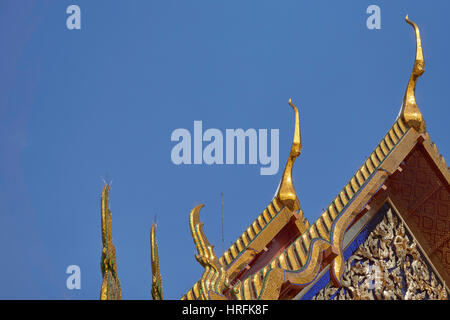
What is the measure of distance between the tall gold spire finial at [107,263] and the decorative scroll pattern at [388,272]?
72.2 inches

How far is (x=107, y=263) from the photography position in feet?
23.0

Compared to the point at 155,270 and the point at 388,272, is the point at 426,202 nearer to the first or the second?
the point at 388,272

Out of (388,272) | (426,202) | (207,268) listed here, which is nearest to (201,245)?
(207,268)

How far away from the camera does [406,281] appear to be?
8.28 m

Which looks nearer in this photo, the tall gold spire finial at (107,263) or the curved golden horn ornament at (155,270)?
the tall gold spire finial at (107,263)

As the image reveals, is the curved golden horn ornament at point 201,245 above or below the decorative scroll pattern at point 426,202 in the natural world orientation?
below

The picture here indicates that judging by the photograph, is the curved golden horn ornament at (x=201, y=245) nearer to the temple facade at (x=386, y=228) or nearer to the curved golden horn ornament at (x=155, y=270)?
the temple facade at (x=386, y=228)

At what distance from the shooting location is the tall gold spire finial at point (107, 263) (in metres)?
6.80

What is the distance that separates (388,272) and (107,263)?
2.68m

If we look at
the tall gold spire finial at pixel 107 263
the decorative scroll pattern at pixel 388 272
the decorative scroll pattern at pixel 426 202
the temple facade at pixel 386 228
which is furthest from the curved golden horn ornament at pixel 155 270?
the decorative scroll pattern at pixel 426 202
